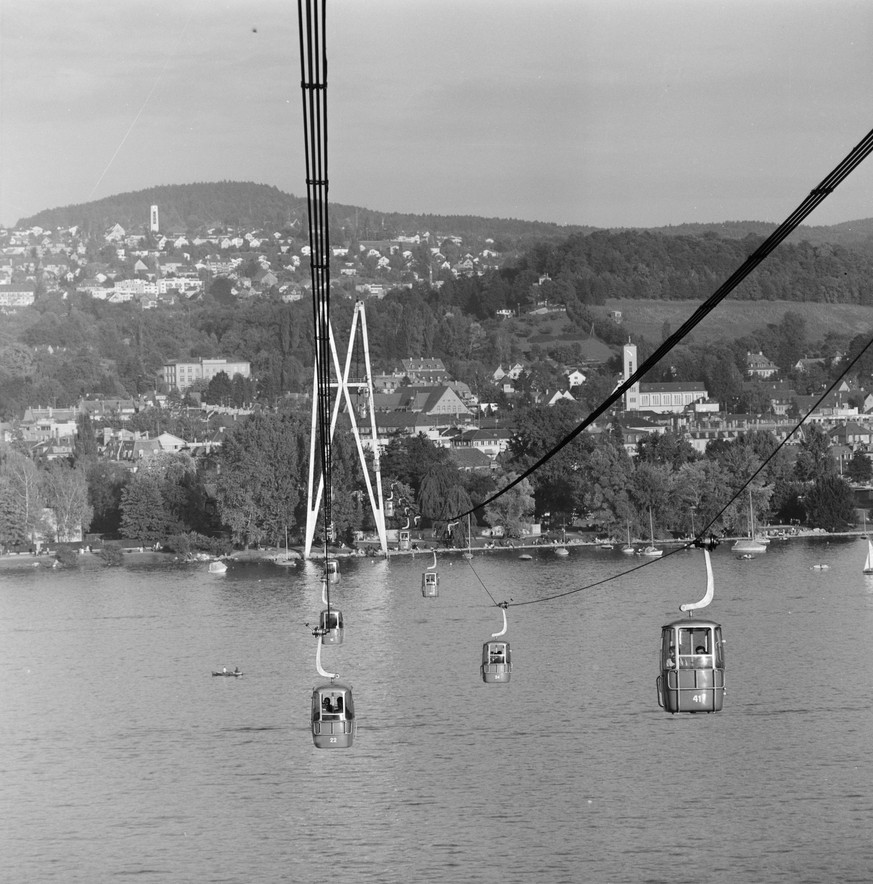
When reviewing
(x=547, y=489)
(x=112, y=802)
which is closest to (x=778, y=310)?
(x=547, y=489)

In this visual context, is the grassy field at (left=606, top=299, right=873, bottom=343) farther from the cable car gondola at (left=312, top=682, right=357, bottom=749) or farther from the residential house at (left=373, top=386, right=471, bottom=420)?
the cable car gondola at (left=312, top=682, right=357, bottom=749)

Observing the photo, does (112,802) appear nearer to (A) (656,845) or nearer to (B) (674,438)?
(A) (656,845)

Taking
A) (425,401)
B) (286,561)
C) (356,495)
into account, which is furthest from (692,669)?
(425,401)

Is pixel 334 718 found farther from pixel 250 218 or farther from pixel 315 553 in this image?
pixel 250 218

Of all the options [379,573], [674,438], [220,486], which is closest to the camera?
[379,573]

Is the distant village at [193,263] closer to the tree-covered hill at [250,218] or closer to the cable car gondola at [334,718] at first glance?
the tree-covered hill at [250,218]

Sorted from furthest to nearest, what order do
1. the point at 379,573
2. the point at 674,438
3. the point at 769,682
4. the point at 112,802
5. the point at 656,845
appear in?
the point at 674,438 < the point at 379,573 < the point at 769,682 < the point at 112,802 < the point at 656,845

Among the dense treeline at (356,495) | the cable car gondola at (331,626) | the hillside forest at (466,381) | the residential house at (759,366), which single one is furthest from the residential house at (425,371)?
the cable car gondola at (331,626)
